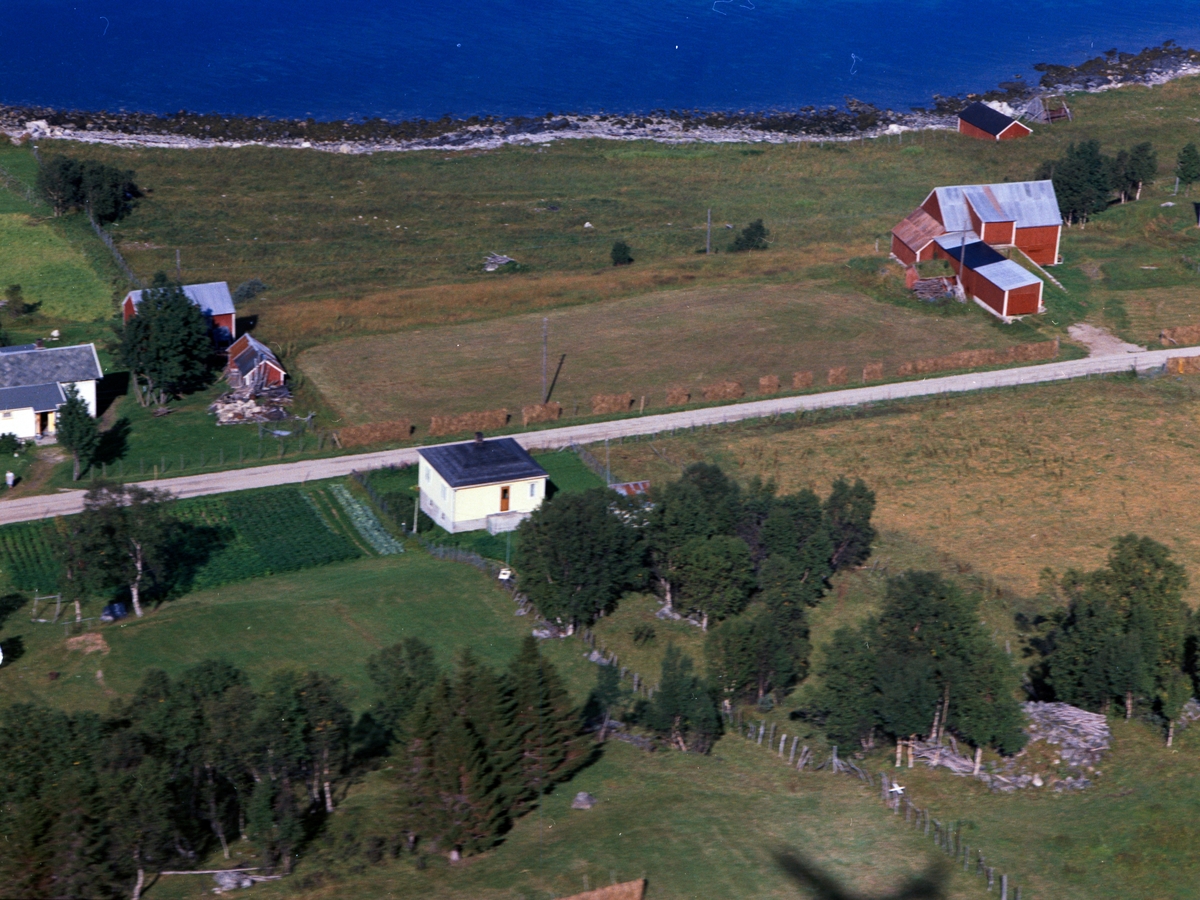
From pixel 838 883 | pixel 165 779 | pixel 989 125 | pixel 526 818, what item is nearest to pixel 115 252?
pixel 165 779

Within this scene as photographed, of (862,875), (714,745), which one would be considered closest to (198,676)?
(714,745)

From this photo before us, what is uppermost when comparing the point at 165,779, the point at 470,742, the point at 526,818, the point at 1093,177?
the point at 1093,177

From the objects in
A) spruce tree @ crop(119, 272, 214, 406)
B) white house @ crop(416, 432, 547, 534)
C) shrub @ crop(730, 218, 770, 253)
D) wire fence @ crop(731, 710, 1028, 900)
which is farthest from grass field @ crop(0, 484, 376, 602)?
shrub @ crop(730, 218, 770, 253)

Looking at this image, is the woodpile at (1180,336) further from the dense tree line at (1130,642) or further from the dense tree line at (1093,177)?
the dense tree line at (1130,642)

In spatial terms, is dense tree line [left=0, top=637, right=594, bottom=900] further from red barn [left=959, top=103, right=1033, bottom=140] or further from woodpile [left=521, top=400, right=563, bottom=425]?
red barn [left=959, top=103, right=1033, bottom=140]

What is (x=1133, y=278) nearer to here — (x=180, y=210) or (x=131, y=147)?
(x=180, y=210)

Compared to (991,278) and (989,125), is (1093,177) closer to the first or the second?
(991,278)
